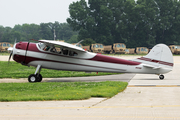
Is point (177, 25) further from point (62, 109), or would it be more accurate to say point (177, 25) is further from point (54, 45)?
point (62, 109)

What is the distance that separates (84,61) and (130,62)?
11.0ft

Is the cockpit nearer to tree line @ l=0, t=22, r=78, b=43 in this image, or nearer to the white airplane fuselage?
the white airplane fuselage

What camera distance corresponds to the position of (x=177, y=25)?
11088 cm

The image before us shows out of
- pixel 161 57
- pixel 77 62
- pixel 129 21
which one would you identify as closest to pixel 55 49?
pixel 77 62

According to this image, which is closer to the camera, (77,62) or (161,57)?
(77,62)

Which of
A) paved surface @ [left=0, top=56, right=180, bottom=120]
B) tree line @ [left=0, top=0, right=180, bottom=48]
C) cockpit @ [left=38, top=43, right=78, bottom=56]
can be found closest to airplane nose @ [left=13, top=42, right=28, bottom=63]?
cockpit @ [left=38, top=43, right=78, bottom=56]

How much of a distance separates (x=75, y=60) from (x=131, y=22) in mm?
97098

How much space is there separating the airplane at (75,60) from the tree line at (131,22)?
297 ft

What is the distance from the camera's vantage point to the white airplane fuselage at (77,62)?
17903 mm

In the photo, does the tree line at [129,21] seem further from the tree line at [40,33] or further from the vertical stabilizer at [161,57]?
the vertical stabilizer at [161,57]

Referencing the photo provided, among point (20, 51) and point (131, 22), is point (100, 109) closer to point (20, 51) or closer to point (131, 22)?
point (20, 51)

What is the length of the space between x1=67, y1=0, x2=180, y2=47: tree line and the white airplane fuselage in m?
90.7

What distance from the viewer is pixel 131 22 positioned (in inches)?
4424

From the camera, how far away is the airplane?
58.6ft
